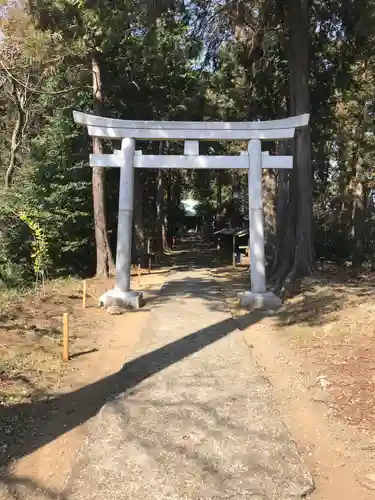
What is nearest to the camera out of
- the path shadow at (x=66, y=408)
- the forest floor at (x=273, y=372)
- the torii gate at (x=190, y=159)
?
the forest floor at (x=273, y=372)

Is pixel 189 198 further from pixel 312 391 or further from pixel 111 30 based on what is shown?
pixel 312 391

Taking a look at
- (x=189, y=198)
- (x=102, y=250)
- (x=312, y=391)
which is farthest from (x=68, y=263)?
(x=189, y=198)

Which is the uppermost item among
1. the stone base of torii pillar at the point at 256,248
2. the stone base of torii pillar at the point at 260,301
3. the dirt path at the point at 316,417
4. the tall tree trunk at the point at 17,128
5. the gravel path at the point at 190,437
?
the tall tree trunk at the point at 17,128

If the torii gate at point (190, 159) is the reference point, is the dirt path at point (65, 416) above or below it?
below

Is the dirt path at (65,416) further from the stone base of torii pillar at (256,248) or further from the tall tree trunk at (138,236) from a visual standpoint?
the tall tree trunk at (138,236)

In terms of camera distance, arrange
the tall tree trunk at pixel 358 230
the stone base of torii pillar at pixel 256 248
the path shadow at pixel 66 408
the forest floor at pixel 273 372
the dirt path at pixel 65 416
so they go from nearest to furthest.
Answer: the dirt path at pixel 65 416 < the forest floor at pixel 273 372 < the path shadow at pixel 66 408 < the stone base of torii pillar at pixel 256 248 < the tall tree trunk at pixel 358 230

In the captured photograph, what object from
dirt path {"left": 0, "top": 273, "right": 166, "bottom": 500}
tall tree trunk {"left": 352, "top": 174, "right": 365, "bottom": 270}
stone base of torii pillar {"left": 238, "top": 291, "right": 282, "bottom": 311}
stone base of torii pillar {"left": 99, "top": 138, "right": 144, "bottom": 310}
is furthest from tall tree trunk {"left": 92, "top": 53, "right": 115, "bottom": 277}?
tall tree trunk {"left": 352, "top": 174, "right": 365, "bottom": 270}

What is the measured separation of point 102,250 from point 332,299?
8.66 m

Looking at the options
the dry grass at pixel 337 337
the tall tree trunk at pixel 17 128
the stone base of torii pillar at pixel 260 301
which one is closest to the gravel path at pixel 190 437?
the dry grass at pixel 337 337

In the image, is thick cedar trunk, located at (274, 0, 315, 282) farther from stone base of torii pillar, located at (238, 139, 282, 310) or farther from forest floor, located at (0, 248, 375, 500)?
stone base of torii pillar, located at (238, 139, 282, 310)

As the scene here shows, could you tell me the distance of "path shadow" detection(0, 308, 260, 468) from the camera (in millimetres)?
4734

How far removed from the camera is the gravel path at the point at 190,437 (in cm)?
378

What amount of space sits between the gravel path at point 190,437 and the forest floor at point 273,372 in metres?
0.26

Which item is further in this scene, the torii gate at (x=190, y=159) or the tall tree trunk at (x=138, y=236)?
the tall tree trunk at (x=138, y=236)
